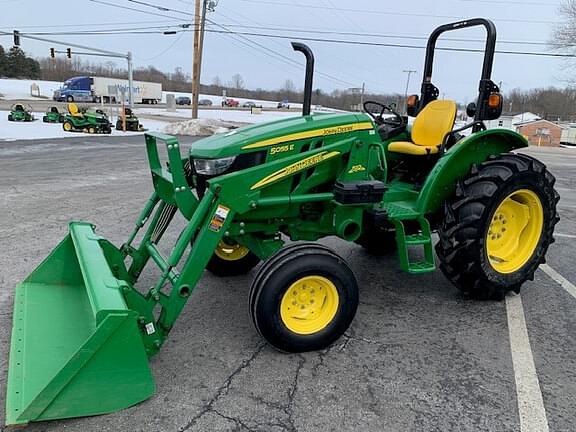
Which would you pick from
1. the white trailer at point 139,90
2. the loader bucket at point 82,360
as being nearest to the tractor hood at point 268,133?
the loader bucket at point 82,360

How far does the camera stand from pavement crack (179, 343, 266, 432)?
2.30 metres

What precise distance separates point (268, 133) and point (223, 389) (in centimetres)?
161

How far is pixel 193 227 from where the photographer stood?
2.71 meters

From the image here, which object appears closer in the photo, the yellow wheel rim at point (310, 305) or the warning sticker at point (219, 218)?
the warning sticker at point (219, 218)

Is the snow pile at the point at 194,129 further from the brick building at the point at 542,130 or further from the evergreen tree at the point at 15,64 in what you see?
the evergreen tree at the point at 15,64

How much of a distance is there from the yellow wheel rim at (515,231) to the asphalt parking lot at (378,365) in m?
0.35

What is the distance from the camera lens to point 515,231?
13.2ft

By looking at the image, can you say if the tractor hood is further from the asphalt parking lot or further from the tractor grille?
the asphalt parking lot

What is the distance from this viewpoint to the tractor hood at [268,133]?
9.84ft

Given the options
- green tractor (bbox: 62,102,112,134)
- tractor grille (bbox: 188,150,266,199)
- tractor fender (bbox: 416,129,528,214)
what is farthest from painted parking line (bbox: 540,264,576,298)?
green tractor (bbox: 62,102,112,134)

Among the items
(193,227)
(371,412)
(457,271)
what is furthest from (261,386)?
(457,271)

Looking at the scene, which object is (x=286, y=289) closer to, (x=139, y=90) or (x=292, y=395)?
(x=292, y=395)

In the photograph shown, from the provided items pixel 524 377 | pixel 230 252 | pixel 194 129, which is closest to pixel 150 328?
pixel 230 252

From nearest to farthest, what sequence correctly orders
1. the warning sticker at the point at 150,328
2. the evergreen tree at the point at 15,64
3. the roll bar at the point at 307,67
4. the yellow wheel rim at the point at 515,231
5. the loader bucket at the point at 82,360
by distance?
the loader bucket at the point at 82,360 → the warning sticker at the point at 150,328 → the roll bar at the point at 307,67 → the yellow wheel rim at the point at 515,231 → the evergreen tree at the point at 15,64
